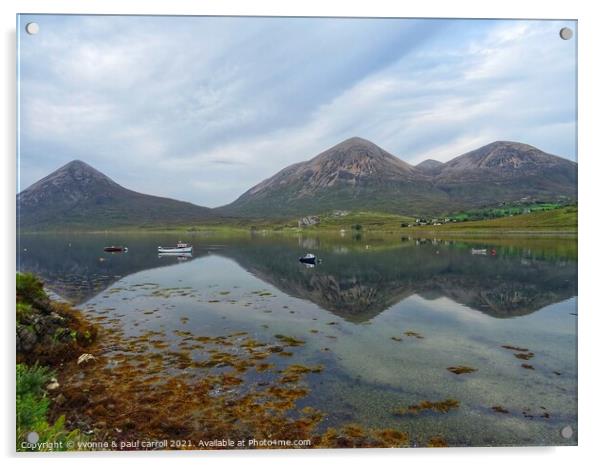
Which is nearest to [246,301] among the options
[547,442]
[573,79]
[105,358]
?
[105,358]

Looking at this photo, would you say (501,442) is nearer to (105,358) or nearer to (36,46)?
(105,358)

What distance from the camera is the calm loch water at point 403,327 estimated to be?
27.1 ft

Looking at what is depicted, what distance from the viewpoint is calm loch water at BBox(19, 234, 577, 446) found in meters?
8.27

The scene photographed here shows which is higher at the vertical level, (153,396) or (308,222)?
(308,222)

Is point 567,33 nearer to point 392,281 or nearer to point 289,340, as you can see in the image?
point 289,340

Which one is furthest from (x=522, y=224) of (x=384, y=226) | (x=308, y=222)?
(x=308, y=222)

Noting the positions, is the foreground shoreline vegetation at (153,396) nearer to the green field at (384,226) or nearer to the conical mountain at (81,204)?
the conical mountain at (81,204)

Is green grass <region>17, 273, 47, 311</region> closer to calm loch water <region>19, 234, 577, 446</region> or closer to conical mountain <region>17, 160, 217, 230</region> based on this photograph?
calm loch water <region>19, 234, 577, 446</region>

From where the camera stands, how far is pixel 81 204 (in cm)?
7775

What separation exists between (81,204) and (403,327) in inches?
3407

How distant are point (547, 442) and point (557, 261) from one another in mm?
35628

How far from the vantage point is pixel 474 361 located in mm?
11641

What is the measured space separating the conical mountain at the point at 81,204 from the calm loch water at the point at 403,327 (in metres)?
1.48
